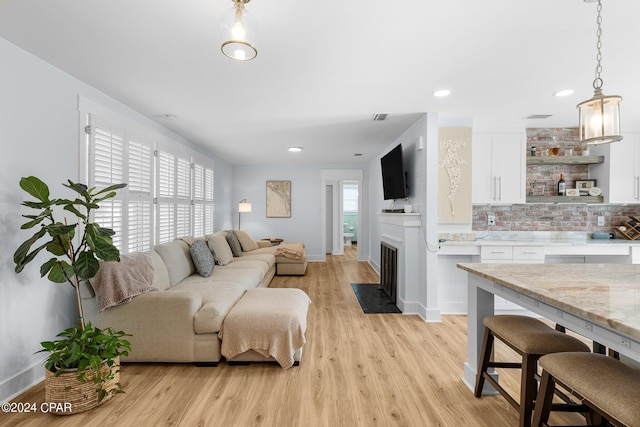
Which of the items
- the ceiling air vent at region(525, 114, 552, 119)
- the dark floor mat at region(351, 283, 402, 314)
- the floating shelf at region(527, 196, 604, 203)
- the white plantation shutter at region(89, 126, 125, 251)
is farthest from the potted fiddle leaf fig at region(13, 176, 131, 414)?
the floating shelf at region(527, 196, 604, 203)

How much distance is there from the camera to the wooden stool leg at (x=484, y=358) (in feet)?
6.73

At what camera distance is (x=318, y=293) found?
16.2 feet

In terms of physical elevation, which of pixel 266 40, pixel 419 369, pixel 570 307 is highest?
pixel 266 40

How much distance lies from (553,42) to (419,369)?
8.41 feet

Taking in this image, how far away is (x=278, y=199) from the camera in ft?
25.3

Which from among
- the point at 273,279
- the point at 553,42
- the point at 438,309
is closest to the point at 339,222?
the point at 273,279

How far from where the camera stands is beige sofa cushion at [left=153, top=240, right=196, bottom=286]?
3531 mm

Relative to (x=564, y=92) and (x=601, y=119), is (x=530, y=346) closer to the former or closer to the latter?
(x=601, y=119)

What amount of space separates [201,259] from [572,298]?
11.9 ft

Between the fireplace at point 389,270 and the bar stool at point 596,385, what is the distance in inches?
110

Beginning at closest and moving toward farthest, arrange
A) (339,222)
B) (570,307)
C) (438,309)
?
(570,307)
(438,309)
(339,222)

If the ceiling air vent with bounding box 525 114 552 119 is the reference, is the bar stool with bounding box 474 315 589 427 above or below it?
below

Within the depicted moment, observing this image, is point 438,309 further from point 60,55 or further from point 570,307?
point 60,55

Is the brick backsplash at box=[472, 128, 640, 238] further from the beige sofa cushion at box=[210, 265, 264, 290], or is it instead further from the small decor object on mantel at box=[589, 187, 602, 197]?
the beige sofa cushion at box=[210, 265, 264, 290]
